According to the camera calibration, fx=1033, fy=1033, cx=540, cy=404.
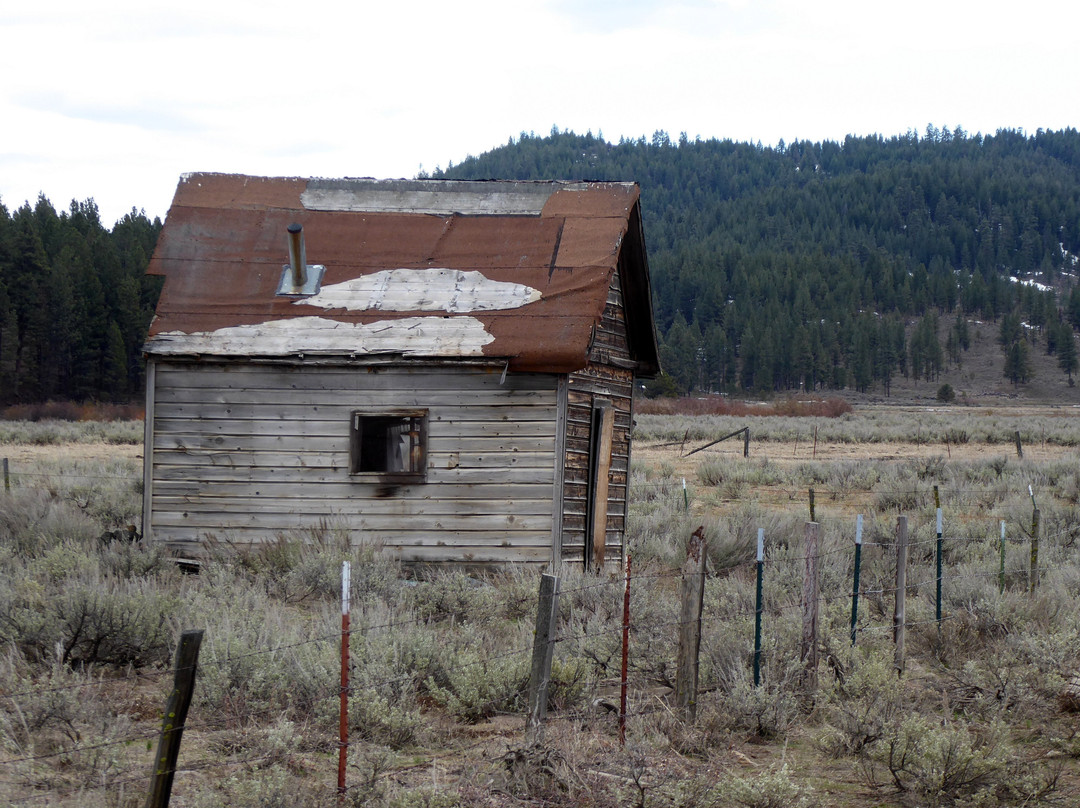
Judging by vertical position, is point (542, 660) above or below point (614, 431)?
below

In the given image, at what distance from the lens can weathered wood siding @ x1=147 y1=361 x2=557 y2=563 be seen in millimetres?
10930

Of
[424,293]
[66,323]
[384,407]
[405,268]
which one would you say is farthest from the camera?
[66,323]

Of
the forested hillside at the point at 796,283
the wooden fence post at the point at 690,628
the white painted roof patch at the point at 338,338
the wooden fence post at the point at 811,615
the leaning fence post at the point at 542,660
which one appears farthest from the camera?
the forested hillside at the point at 796,283

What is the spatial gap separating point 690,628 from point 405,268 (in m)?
7.01

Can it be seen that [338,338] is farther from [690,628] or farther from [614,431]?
[690,628]

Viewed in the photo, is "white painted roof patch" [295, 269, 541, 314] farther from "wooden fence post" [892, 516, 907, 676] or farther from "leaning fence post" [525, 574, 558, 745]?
"leaning fence post" [525, 574, 558, 745]

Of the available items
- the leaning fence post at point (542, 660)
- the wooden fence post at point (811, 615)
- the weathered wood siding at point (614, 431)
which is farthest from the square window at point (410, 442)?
the leaning fence post at point (542, 660)

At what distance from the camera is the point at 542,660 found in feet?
17.3

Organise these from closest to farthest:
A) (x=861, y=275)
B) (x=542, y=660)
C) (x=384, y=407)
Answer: (x=542, y=660)
(x=384, y=407)
(x=861, y=275)

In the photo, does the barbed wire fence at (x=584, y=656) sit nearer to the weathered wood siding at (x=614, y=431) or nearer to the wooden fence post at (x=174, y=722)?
the wooden fence post at (x=174, y=722)

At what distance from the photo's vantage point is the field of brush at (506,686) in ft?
16.1

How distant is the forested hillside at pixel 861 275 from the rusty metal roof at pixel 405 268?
7556 cm

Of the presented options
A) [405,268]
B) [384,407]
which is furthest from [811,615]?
[405,268]

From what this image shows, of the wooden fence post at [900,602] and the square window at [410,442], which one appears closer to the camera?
the wooden fence post at [900,602]
